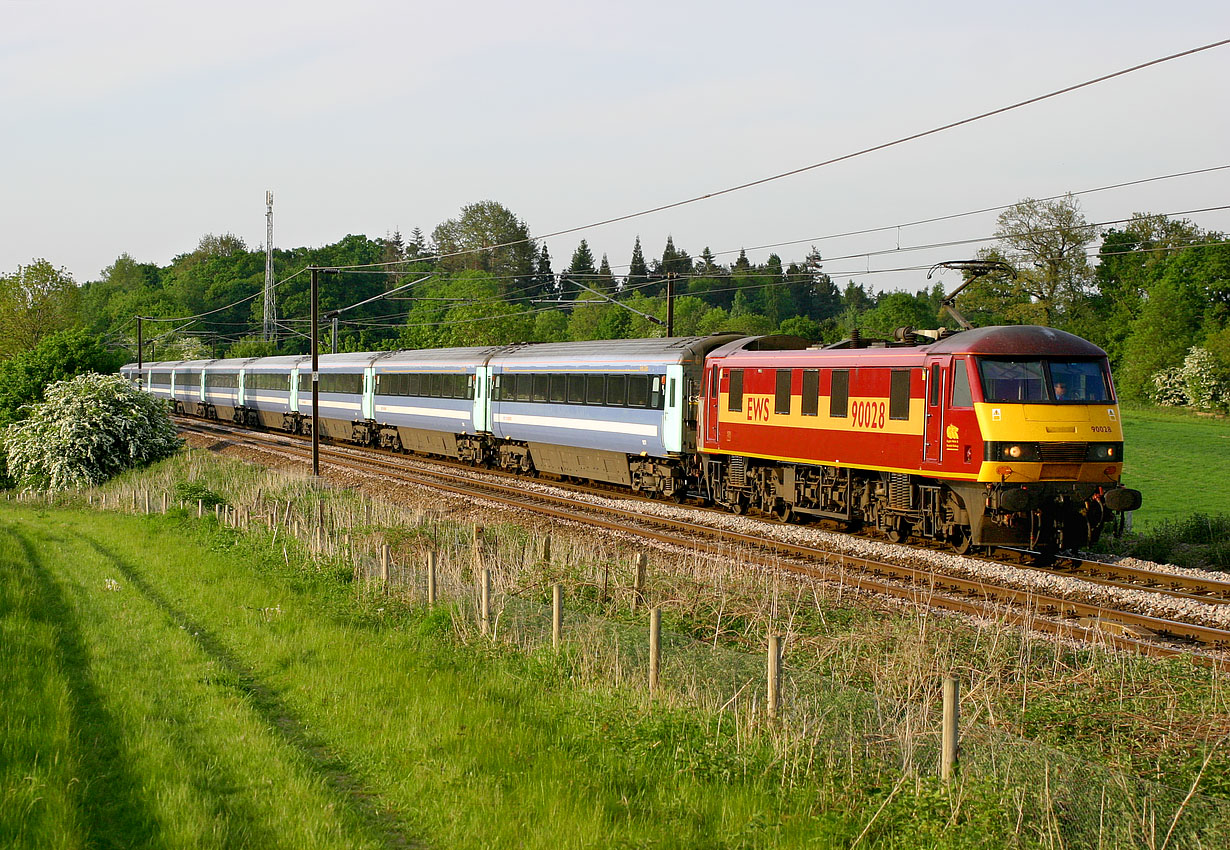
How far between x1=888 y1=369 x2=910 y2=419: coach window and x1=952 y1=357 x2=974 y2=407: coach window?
1.00 meters

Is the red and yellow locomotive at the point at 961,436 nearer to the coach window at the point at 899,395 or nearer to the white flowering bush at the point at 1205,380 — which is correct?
the coach window at the point at 899,395

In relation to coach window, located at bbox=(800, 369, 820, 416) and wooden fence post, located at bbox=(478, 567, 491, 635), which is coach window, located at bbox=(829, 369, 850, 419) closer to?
coach window, located at bbox=(800, 369, 820, 416)

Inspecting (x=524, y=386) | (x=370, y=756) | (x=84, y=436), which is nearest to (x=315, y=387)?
(x=524, y=386)

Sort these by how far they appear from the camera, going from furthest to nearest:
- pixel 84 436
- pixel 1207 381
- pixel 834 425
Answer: pixel 1207 381 < pixel 84 436 < pixel 834 425

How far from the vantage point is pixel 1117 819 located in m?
6.96

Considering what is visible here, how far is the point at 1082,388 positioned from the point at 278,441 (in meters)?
35.8

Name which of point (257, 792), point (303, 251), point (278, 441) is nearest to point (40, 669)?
point (257, 792)

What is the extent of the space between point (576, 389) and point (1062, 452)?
1348 centimetres

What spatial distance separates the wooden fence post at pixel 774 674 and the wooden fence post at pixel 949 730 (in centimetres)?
152

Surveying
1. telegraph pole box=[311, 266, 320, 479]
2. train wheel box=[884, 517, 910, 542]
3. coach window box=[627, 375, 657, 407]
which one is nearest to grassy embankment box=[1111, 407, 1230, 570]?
train wheel box=[884, 517, 910, 542]

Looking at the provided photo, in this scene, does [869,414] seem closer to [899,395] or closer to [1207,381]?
[899,395]

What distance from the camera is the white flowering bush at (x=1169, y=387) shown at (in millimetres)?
62000

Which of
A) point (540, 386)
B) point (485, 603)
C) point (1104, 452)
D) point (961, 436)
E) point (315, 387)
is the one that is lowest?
point (485, 603)

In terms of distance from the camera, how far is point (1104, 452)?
54.6ft
